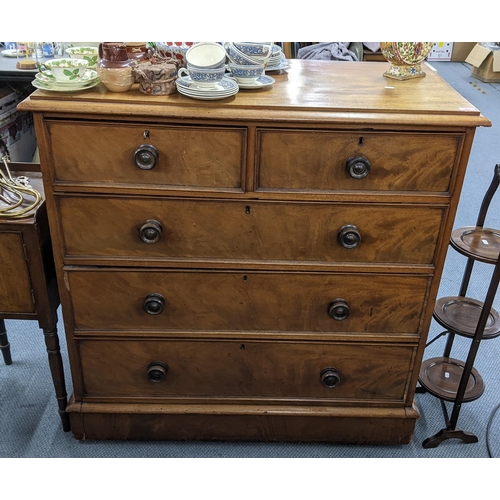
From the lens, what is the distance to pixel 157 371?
1838 mm

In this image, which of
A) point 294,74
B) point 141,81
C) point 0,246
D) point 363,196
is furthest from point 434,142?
point 0,246

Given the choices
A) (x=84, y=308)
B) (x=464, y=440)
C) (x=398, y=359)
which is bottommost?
(x=464, y=440)

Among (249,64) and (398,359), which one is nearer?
(249,64)

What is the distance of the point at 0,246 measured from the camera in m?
1.64

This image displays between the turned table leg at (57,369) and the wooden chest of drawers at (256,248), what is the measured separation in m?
0.06

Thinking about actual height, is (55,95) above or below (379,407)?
above

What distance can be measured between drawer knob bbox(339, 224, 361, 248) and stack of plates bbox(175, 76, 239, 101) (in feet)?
1.56

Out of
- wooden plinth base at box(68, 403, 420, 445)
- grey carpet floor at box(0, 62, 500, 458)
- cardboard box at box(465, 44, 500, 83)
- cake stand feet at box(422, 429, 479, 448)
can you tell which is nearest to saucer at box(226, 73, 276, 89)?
wooden plinth base at box(68, 403, 420, 445)

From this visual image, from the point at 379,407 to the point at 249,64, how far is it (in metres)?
1.16

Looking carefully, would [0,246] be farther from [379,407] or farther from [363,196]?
[379,407]

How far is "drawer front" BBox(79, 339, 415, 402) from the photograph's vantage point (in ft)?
5.98

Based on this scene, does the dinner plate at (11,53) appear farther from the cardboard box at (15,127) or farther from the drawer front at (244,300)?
the drawer front at (244,300)

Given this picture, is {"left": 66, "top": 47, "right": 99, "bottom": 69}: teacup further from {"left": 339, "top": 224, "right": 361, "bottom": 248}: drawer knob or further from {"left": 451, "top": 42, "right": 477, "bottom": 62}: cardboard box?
{"left": 451, "top": 42, "right": 477, "bottom": 62}: cardboard box

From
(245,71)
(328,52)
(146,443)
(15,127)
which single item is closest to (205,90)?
(245,71)
